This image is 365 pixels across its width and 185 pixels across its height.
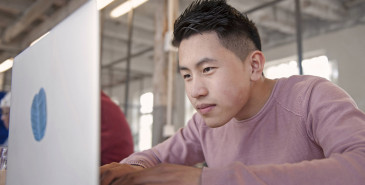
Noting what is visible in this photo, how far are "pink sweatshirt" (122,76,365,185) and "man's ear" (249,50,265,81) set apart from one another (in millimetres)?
66

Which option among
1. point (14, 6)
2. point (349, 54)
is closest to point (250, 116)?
point (349, 54)

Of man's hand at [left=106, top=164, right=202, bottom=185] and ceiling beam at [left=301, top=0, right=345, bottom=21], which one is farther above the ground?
ceiling beam at [left=301, top=0, right=345, bottom=21]

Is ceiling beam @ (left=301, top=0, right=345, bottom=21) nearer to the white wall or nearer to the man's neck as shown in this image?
the white wall

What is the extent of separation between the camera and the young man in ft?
1.78

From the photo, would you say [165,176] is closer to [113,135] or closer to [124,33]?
[113,135]

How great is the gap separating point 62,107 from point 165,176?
0.20m

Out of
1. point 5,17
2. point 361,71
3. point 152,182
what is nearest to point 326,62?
point 361,71

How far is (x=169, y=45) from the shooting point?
139 inches

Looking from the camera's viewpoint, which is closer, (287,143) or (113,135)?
(287,143)

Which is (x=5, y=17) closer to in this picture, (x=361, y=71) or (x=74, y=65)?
(x=361, y=71)

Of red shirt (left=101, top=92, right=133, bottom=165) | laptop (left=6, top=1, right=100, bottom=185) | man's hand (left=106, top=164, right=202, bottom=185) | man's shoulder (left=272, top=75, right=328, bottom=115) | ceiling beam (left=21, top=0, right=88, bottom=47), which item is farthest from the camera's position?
ceiling beam (left=21, top=0, right=88, bottom=47)

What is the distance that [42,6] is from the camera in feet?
16.3

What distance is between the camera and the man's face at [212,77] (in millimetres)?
838

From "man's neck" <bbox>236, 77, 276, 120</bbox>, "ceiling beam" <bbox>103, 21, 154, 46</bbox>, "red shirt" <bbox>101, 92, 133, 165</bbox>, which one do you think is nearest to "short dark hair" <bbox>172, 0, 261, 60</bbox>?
"man's neck" <bbox>236, 77, 276, 120</bbox>
